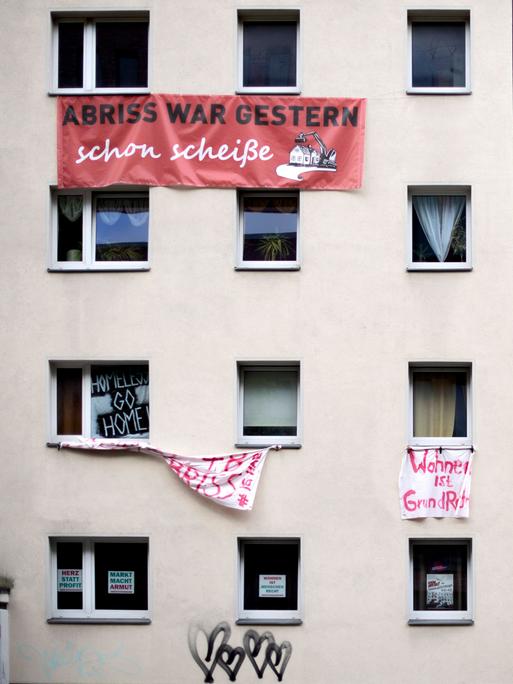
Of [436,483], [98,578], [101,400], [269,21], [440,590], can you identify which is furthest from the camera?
[269,21]

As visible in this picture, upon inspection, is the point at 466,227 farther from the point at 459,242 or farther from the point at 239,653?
the point at 239,653

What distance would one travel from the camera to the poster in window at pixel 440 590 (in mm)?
18953

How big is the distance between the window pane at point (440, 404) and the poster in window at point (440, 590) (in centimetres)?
210

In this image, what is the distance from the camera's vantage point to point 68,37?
1994 centimetres

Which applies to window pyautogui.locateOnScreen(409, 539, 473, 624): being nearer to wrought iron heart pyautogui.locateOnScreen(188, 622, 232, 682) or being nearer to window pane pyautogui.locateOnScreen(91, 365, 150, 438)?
wrought iron heart pyautogui.locateOnScreen(188, 622, 232, 682)

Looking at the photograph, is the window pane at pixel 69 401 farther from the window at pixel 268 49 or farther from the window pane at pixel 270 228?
the window at pixel 268 49

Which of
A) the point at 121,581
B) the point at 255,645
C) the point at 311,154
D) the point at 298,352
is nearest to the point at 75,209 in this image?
the point at 311,154

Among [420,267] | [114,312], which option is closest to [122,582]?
[114,312]

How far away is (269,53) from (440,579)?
839 cm

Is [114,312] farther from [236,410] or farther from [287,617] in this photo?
[287,617]

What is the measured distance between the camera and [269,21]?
19859 millimetres

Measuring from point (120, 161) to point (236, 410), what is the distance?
4126 millimetres

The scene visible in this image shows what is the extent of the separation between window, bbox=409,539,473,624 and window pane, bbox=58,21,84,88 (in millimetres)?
8689

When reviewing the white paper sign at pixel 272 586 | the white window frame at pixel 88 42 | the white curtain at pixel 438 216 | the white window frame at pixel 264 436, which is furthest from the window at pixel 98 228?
the white paper sign at pixel 272 586
